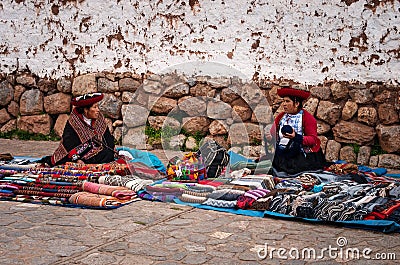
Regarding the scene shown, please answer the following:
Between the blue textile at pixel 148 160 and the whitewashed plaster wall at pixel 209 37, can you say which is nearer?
the blue textile at pixel 148 160

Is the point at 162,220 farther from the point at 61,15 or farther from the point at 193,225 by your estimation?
the point at 61,15

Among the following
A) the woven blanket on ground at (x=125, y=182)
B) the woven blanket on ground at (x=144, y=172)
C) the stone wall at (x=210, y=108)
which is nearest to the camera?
the woven blanket on ground at (x=125, y=182)

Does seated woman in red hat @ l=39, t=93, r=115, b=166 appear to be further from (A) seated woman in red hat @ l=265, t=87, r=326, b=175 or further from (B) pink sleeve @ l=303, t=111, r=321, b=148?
(B) pink sleeve @ l=303, t=111, r=321, b=148

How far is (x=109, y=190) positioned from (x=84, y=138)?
1.21m

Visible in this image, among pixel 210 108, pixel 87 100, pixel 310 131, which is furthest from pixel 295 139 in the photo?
pixel 87 100

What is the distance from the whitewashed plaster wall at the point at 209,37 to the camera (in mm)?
6828

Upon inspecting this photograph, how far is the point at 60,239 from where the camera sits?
150 inches

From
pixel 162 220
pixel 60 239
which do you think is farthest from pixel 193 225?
pixel 60 239

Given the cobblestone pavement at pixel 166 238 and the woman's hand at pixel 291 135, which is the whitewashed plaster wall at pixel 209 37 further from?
the cobblestone pavement at pixel 166 238

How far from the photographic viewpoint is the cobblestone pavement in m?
3.47

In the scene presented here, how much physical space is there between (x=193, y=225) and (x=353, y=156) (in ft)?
11.0

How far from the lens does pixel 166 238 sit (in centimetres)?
387

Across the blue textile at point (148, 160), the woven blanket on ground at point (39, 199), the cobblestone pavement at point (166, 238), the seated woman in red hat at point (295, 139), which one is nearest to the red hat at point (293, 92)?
the seated woman in red hat at point (295, 139)

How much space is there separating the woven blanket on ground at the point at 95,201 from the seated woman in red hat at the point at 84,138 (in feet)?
3.74
